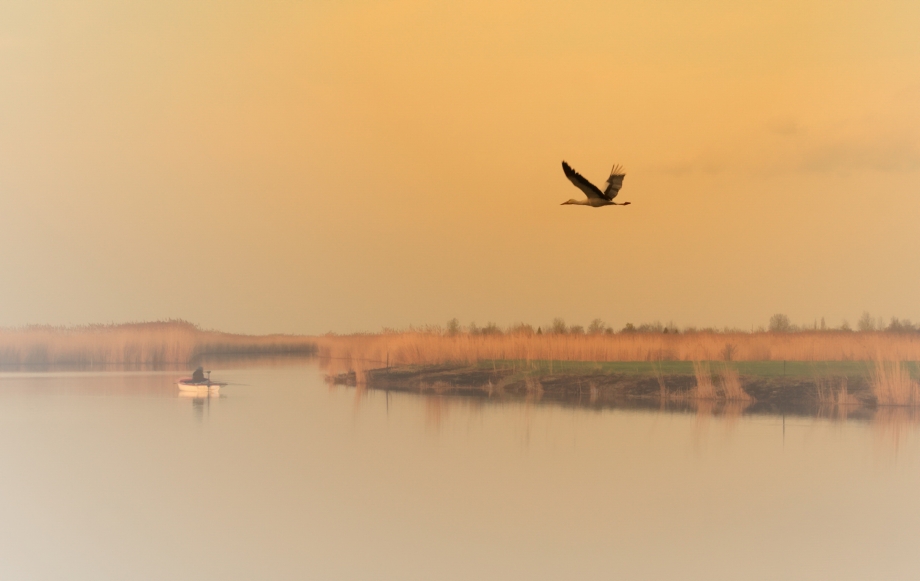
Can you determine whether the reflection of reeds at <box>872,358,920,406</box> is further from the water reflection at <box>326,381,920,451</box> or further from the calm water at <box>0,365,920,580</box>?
the calm water at <box>0,365,920,580</box>

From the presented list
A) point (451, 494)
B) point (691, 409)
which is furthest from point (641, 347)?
point (451, 494)

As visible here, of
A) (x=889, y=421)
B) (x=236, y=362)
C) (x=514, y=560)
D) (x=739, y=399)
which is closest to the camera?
(x=514, y=560)

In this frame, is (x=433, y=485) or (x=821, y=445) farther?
(x=821, y=445)

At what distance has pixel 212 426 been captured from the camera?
13266 mm

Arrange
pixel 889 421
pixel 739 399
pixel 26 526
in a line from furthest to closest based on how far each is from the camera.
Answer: pixel 739 399 → pixel 889 421 → pixel 26 526

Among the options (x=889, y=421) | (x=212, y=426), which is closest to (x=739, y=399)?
(x=889, y=421)

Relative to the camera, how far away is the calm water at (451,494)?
7.92m

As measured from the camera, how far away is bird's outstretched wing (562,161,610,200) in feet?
32.7

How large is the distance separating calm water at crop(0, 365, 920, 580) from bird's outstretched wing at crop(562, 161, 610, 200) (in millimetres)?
2829

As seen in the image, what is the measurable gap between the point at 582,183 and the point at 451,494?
130 inches

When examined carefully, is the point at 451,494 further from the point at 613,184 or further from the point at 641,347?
the point at 641,347

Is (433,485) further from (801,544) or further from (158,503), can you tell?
(801,544)

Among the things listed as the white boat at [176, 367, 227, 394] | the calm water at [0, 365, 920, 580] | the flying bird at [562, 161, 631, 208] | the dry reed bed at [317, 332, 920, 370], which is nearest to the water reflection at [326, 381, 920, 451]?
the calm water at [0, 365, 920, 580]

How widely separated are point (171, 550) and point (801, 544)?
16.8 feet
